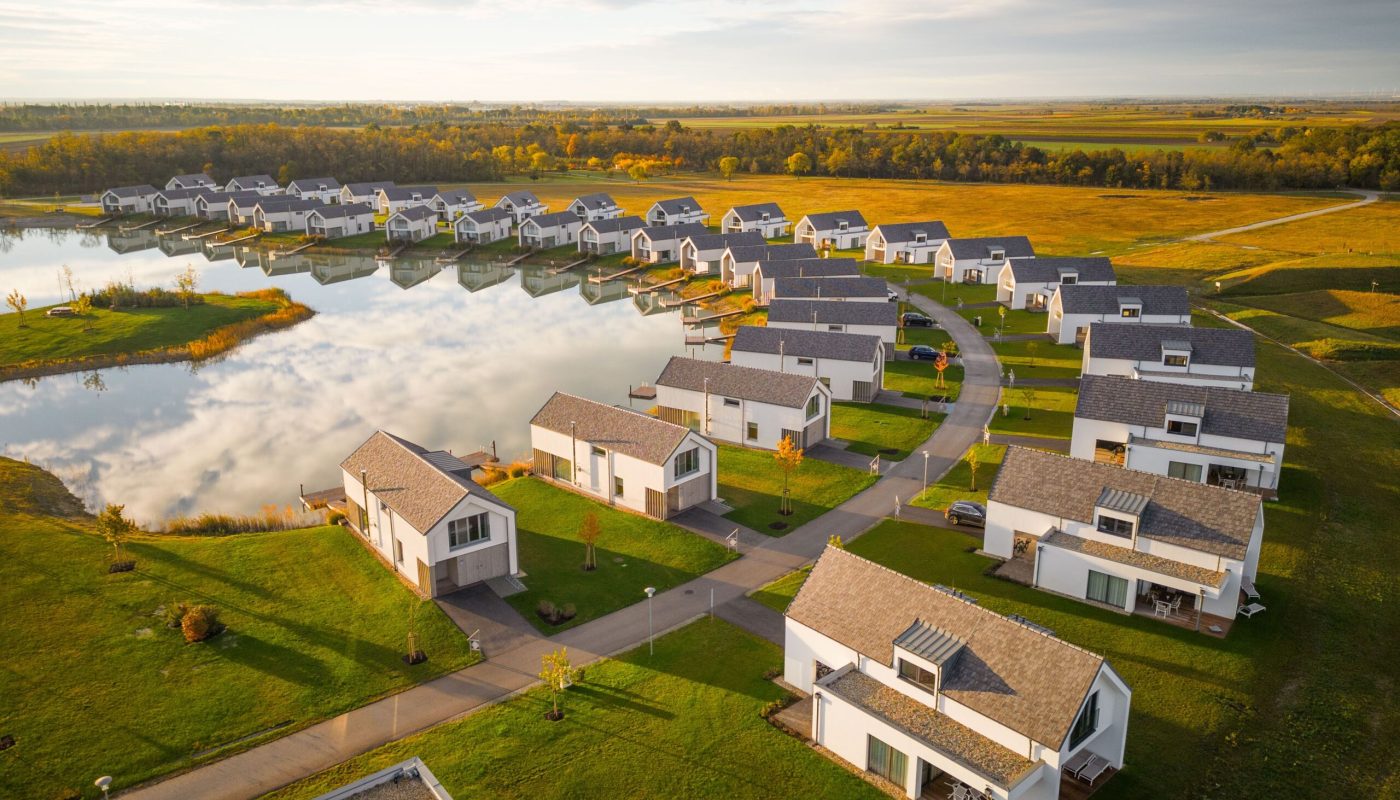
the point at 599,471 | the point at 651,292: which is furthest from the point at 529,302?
the point at 599,471

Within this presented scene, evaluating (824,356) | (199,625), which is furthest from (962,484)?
(199,625)

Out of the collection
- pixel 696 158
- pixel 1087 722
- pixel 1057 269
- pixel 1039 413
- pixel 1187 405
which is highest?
pixel 696 158

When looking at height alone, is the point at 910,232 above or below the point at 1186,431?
above

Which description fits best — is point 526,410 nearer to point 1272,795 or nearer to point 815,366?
point 815,366

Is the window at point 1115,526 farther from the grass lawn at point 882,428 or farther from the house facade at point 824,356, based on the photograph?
the house facade at point 824,356

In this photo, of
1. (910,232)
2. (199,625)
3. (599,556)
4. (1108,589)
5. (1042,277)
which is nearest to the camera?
(199,625)

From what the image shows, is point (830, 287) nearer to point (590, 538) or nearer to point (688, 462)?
point (688, 462)

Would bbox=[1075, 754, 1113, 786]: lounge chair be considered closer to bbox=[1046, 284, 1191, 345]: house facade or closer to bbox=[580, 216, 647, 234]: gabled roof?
bbox=[1046, 284, 1191, 345]: house facade
